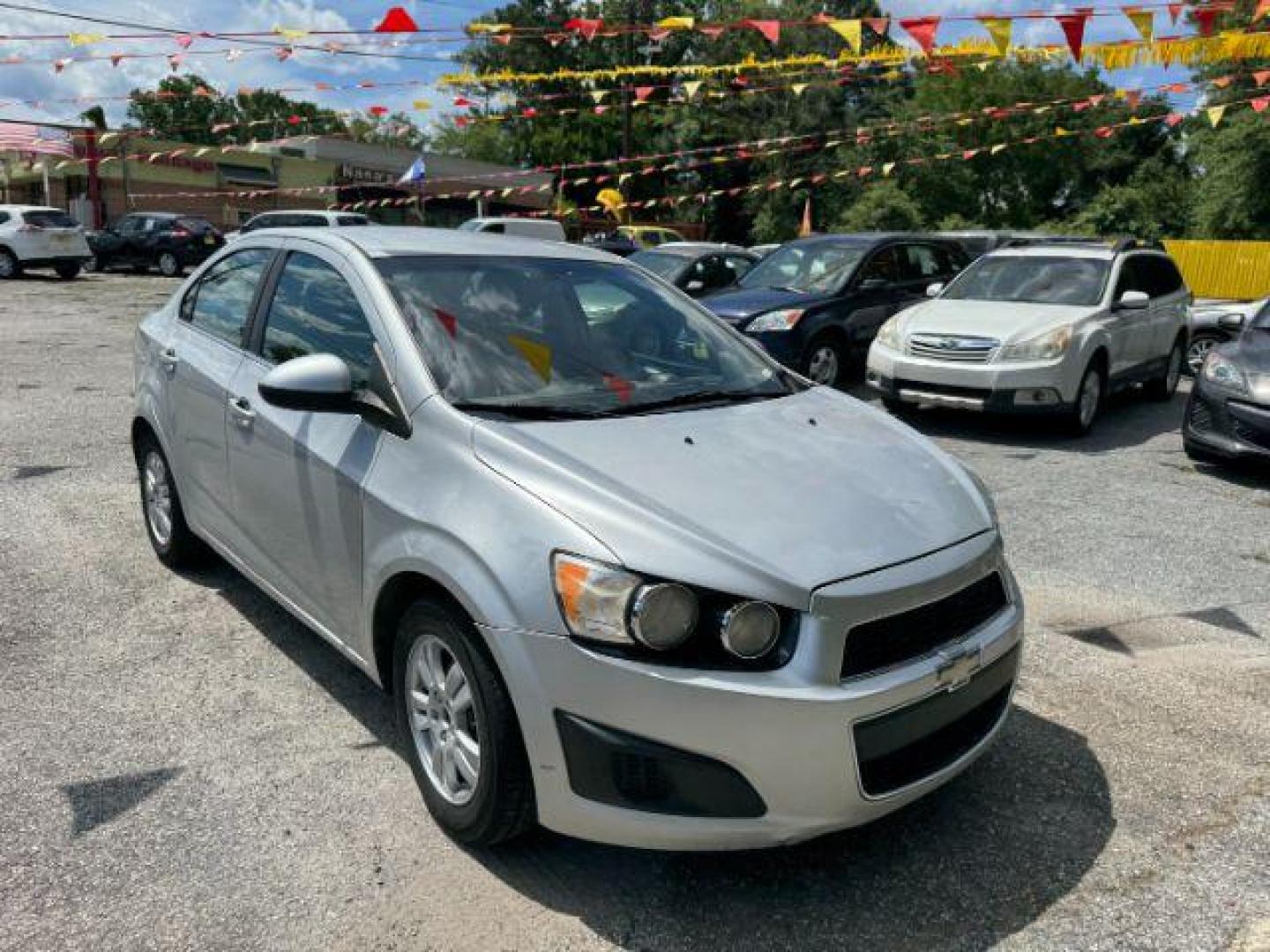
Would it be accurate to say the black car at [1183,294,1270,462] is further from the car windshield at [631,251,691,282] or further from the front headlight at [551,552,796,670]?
the car windshield at [631,251,691,282]

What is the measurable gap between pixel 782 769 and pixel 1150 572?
3718 mm

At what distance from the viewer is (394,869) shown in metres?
2.73

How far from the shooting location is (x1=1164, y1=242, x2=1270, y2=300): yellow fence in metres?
27.2

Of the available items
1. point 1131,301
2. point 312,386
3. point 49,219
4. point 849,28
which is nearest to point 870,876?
point 312,386

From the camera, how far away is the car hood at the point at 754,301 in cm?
979

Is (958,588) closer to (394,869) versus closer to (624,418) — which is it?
(624,418)

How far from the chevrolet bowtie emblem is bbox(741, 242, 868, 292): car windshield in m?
8.04

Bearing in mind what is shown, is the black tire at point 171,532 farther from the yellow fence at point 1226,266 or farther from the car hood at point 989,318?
the yellow fence at point 1226,266

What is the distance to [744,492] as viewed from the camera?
8.86ft

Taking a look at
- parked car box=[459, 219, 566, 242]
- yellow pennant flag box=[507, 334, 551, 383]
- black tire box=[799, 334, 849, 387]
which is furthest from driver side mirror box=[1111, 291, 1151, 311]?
parked car box=[459, 219, 566, 242]

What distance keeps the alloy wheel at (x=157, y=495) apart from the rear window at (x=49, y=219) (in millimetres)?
21423

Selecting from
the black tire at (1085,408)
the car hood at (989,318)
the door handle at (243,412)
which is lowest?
the black tire at (1085,408)

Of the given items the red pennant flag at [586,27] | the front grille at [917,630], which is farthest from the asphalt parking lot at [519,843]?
the red pennant flag at [586,27]

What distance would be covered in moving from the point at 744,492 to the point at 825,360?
25.2ft
